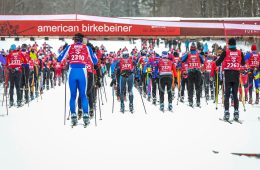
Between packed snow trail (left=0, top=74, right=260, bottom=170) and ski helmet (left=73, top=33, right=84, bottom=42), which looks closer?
packed snow trail (left=0, top=74, right=260, bottom=170)

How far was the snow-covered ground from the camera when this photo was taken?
23.3 feet

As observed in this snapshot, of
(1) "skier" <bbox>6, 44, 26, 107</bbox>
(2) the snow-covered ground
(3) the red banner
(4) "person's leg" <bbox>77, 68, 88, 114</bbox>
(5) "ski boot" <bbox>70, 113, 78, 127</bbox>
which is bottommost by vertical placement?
(2) the snow-covered ground

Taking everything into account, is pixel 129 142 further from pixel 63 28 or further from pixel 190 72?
pixel 63 28

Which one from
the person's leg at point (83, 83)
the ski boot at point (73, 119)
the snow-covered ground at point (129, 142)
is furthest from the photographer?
the person's leg at point (83, 83)

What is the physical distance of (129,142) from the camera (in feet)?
28.9

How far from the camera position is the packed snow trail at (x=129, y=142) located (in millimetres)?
7105

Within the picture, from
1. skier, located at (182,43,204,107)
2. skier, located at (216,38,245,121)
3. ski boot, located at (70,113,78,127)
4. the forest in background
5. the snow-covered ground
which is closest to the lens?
the snow-covered ground

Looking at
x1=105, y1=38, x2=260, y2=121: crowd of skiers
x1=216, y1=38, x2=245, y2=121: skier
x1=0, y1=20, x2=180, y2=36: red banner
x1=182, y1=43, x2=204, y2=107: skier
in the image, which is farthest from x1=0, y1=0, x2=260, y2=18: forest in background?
x1=216, y1=38, x2=245, y2=121: skier

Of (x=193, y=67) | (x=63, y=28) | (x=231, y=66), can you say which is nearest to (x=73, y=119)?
(x=231, y=66)

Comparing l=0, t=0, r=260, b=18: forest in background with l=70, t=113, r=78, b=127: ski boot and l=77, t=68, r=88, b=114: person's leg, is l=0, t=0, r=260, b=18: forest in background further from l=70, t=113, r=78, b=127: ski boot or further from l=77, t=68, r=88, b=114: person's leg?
l=70, t=113, r=78, b=127: ski boot

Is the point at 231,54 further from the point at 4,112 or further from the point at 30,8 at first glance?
the point at 30,8

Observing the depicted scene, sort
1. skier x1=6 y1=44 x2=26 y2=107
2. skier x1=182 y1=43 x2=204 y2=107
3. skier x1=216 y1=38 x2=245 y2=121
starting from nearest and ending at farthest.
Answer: skier x1=216 y1=38 x2=245 y2=121 → skier x1=6 y1=44 x2=26 y2=107 → skier x1=182 y1=43 x2=204 y2=107

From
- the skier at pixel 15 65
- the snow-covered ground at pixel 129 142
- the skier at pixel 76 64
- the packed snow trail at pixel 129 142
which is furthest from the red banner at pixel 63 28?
the skier at pixel 76 64

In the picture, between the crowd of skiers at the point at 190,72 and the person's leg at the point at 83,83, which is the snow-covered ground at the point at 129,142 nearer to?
the person's leg at the point at 83,83
